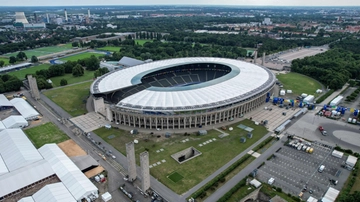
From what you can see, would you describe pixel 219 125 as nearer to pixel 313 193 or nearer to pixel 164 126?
pixel 164 126

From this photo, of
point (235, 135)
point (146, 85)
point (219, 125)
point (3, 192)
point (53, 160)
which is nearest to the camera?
point (3, 192)

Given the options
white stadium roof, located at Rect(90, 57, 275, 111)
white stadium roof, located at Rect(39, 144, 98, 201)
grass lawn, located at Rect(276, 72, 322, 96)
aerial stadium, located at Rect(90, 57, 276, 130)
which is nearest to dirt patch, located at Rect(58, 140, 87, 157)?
white stadium roof, located at Rect(39, 144, 98, 201)

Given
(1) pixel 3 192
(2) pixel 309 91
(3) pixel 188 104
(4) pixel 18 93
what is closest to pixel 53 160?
(1) pixel 3 192

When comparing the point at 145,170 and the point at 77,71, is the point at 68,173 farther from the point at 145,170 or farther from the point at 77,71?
the point at 77,71

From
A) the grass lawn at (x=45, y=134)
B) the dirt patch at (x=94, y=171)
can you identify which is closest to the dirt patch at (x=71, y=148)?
the grass lawn at (x=45, y=134)

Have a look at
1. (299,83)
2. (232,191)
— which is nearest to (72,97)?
(232,191)
